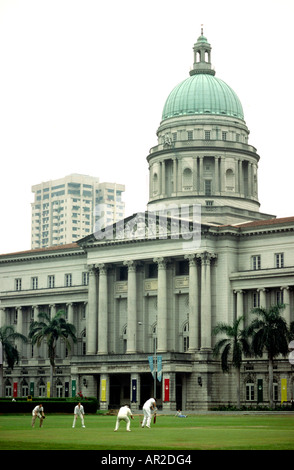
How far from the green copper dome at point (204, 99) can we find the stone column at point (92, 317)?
101 ft

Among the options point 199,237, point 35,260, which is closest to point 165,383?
point 199,237

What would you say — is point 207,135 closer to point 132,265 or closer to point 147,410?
point 132,265

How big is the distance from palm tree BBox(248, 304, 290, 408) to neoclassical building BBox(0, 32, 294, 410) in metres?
7.34

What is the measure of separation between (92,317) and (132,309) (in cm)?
742

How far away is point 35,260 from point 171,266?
2812 centimetres

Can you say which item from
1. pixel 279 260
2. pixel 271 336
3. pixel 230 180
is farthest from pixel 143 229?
pixel 271 336

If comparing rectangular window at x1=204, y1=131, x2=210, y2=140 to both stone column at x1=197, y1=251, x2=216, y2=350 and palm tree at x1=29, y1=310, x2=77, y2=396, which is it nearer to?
stone column at x1=197, y1=251, x2=216, y2=350

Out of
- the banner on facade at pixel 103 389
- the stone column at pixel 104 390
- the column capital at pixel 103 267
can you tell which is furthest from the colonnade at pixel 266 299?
the column capital at pixel 103 267

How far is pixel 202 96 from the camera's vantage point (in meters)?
145

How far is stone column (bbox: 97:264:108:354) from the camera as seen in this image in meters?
129

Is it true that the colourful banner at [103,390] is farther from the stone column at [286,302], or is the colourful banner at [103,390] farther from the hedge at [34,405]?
the stone column at [286,302]

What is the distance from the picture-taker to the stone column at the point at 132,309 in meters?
126

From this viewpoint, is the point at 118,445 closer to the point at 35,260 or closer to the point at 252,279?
the point at 252,279
